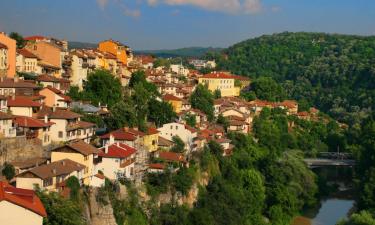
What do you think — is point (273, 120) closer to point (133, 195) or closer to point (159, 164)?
point (159, 164)

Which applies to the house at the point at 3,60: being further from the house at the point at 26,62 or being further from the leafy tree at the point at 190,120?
the leafy tree at the point at 190,120

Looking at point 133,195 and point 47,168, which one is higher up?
point 47,168

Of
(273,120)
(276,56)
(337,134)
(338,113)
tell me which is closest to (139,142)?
(273,120)

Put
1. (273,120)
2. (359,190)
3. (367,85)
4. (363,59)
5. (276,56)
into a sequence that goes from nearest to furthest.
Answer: (359,190)
(273,120)
(367,85)
(363,59)
(276,56)

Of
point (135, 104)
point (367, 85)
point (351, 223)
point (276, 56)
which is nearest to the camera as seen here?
point (351, 223)

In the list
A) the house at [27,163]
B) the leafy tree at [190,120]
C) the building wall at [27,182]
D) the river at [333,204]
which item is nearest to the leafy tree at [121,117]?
the house at [27,163]

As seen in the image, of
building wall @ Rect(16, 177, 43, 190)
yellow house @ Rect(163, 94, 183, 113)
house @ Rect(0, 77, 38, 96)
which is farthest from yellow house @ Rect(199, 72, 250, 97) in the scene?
building wall @ Rect(16, 177, 43, 190)
